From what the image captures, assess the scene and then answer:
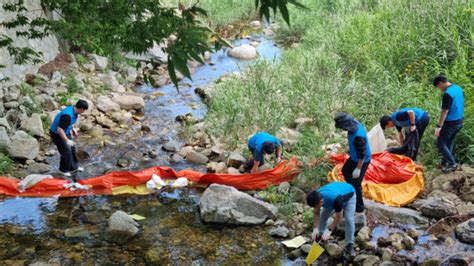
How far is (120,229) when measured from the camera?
6.14 m

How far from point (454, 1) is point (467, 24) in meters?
0.89

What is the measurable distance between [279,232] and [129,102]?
20.4 ft

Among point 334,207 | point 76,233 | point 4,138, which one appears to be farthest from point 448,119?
point 4,138

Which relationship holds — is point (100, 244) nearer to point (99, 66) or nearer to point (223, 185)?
point (223, 185)

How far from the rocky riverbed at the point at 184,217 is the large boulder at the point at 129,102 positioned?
1.41 meters

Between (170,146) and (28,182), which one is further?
(170,146)

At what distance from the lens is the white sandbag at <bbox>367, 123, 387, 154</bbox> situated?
711 centimetres

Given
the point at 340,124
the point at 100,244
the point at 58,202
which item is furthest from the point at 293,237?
the point at 58,202

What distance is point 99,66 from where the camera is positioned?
42.1 ft

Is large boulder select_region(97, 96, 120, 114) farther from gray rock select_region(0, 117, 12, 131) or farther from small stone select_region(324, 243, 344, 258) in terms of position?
small stone select_region(324, 243, 344, 258)

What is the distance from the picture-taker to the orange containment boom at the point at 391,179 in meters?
6.46

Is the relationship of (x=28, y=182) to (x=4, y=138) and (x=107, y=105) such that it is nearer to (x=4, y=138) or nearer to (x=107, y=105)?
(x=4, y=138)

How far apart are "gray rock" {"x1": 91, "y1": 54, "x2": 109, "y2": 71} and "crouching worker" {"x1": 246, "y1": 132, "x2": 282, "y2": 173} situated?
6.77m

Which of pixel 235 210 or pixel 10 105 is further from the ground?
pixel 10 105
